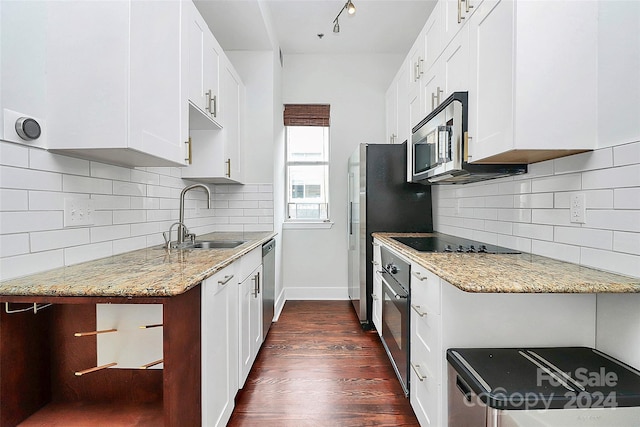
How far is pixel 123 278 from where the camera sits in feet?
3.74

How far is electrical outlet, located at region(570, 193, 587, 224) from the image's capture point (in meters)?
1.38

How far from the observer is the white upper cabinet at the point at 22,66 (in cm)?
117

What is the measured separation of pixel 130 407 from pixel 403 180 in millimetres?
2475

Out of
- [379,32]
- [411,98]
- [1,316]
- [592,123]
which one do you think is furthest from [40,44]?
[379,32]

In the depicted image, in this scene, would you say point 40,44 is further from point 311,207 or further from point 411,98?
point 311,207

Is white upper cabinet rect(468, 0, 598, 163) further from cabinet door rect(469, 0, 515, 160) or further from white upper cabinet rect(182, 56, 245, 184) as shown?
white upper cabinet rect(182, 56, 245, 184)

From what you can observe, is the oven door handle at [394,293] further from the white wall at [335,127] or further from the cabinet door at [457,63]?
the white wall at [335,127]

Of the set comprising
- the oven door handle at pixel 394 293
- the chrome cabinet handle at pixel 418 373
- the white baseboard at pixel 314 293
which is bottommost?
the white baseboard at pixel 314 293

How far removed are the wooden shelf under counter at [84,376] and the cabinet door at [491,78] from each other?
1.38m

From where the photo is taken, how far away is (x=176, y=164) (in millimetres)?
1771

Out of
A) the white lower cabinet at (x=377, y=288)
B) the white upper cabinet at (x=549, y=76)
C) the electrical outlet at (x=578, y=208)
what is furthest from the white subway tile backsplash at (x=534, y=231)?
the white lower cabinet at (x=377, y=288)

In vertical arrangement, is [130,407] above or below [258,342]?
above


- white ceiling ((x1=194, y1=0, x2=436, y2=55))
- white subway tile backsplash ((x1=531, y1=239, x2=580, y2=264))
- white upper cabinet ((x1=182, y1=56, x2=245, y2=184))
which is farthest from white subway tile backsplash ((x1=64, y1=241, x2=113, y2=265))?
white subway tile backsplash ((x1=531, y1=239, x2=580, y2=264))

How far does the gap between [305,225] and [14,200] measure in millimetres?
2978
